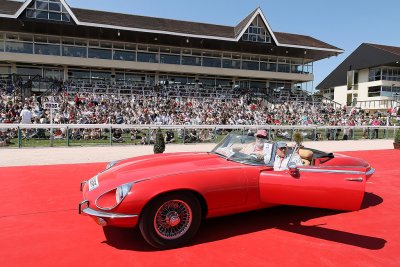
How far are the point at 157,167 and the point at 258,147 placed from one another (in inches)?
67.8

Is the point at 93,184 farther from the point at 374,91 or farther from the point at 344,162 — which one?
the point at 374,91

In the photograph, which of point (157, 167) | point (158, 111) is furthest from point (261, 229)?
point (158, 111)

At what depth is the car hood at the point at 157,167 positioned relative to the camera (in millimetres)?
3984

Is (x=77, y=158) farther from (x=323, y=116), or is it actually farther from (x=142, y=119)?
(x=323, y=116)

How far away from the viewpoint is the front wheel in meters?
3.75

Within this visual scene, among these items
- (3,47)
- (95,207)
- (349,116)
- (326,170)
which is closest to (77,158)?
(95,207)

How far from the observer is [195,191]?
3.90 m

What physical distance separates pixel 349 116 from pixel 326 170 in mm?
26039

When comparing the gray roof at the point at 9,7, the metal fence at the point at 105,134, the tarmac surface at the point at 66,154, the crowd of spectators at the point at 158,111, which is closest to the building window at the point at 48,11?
the gray roof at the point at 9,7

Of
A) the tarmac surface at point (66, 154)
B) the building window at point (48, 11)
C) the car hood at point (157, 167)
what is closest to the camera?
the car hood at point (157, 167)

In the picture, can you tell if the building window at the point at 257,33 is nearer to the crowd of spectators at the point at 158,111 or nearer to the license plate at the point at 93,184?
the crowd of spectators at the point at 158,111

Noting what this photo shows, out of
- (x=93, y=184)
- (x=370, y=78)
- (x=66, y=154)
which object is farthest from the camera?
(x=370, y=78)

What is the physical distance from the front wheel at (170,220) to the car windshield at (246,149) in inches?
44.7

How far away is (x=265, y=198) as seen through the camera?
4293mm
